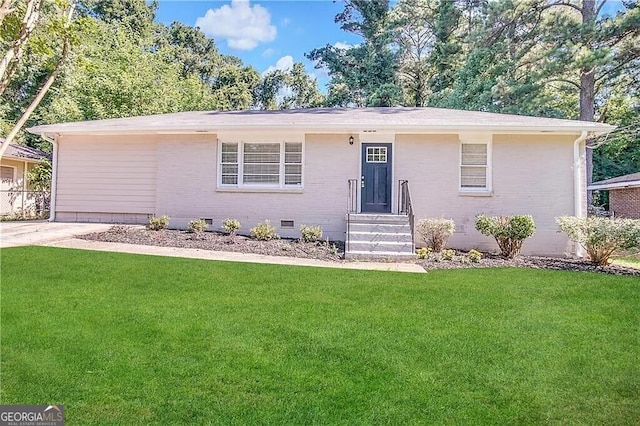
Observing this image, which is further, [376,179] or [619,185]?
[619,185]

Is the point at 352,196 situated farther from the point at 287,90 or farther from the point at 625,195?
the point at 287,90

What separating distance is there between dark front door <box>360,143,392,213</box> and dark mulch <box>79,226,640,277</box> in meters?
1.50

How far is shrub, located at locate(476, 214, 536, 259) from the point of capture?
9547mm

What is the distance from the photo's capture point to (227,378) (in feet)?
10.9

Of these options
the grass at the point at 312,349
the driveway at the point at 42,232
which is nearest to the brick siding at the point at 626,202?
the grass at the point at 312,349

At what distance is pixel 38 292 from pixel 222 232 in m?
6.15

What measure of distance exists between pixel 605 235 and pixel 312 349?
7.48 metres

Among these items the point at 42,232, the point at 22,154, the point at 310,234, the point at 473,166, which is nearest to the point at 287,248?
the point at 310,234

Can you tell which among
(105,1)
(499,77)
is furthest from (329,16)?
(105,1)

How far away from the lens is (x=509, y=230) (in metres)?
9.64

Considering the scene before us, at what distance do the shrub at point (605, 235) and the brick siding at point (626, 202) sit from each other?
42.3 ft

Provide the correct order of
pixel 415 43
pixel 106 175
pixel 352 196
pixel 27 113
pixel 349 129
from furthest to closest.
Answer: pixel 415 43 < pixel 106 175 < pixel 352 196 < pixel 349 129 < pixel 27 113

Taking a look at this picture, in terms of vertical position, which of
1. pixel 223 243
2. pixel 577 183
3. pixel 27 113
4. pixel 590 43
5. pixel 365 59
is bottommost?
pixel 223 243

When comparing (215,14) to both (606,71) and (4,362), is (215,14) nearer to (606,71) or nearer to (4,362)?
(4,362)
